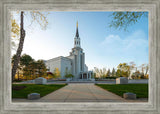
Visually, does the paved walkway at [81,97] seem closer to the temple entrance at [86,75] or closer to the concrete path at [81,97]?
the concrete path at [81,97]

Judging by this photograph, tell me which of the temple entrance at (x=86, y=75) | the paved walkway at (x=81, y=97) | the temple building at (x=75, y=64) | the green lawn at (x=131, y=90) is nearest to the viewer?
the paved walkway at (x=81, y=97)

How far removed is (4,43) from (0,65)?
795 millimetres

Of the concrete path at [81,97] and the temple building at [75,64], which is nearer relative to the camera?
the concrete path at [81,97]

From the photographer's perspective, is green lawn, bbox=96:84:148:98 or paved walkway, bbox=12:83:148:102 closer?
paved walkway, bbox=12:83:148:102

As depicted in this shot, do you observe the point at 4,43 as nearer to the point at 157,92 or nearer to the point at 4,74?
the point at 4,74

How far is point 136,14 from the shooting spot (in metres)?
5.68

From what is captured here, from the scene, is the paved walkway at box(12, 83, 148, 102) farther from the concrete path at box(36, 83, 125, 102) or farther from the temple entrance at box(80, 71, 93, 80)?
the temple entrance at box(80, 71, 93, 80)

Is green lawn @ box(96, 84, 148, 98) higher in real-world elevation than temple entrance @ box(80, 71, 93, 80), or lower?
higher

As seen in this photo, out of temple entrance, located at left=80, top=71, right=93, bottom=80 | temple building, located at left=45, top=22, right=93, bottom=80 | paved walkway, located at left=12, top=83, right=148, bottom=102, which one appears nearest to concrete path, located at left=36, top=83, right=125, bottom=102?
paved walkway, located at left=12, top=83, right=148, bottom=102

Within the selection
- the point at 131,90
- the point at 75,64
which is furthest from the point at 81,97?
the point at 75,64

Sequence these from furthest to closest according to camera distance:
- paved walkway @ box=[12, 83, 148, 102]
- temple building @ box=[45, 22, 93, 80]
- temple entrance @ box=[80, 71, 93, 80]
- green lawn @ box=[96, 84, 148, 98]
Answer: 1. temple entrance @ box=[80, 71, 93, 80]
2. temple building @ box=[45, 22, 93, 80]
3. green lawn @ box=[96, 84, 148, 98]
4. paved walkway @ box=[12, 83, 148, 102]

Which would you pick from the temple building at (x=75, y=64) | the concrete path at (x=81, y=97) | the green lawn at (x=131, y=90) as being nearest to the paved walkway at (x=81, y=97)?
the concrete path at (x=81, y=97)

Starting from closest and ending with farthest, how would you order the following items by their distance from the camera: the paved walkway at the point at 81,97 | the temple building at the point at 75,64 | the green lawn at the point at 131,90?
the paved walkway at the point at 81,97 < the green lawn at the point at 131,90 < the temple building at the point at 75,64

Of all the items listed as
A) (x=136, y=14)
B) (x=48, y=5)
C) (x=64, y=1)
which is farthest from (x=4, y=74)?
(x=136, y=14)
